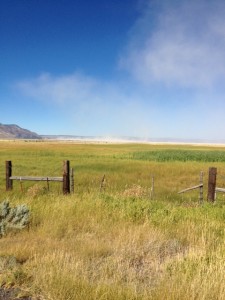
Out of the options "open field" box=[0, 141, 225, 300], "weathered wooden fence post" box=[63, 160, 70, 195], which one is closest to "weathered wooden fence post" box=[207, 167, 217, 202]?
"open field" box=[0, 141, 225, 300]

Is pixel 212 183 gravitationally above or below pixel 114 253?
above

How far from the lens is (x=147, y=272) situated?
521 cm

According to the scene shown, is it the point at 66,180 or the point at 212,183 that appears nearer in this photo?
the point at 212,183

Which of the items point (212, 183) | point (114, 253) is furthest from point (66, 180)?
point (114, 253)

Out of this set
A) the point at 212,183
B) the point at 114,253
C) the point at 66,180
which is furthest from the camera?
the point at 66,180

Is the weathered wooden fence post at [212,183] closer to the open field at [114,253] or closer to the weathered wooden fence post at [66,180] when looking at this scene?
the open field at [114,253]

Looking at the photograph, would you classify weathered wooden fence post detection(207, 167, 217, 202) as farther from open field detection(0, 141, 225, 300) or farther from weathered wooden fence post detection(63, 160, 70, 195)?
weathered wooden fence post detection(63, 160, 70, 195)

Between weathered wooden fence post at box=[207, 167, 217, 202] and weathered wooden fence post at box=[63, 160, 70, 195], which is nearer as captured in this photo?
weathered wooden fence post at box=[207, 167, 217, 202]

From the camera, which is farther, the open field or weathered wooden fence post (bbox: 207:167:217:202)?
weathered wooden fence post (bbox: 207:167:217:202)

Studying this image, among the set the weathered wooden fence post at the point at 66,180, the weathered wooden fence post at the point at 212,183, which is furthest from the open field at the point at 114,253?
the weathered wooden fence post at the point at 66,180

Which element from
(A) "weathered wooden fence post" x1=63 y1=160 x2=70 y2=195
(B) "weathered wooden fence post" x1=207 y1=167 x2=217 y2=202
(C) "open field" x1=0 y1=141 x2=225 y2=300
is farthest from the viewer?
(A) "weathered wooden fence post" x1=63 y1=160 x2=70 y2=195

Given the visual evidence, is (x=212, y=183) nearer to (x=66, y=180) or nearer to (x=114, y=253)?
(x=66, y=180)

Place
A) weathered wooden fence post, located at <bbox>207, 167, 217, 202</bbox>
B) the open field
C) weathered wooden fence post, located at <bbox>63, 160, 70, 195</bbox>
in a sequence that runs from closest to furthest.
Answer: the open field < weathered wooden fence post, located at <bbox>207, 167, 217, 202</bbox> < weathered wooden fence post, located at <bbox>63, 160, 70, 195</bbox>

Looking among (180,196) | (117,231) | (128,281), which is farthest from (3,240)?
(180,196)
